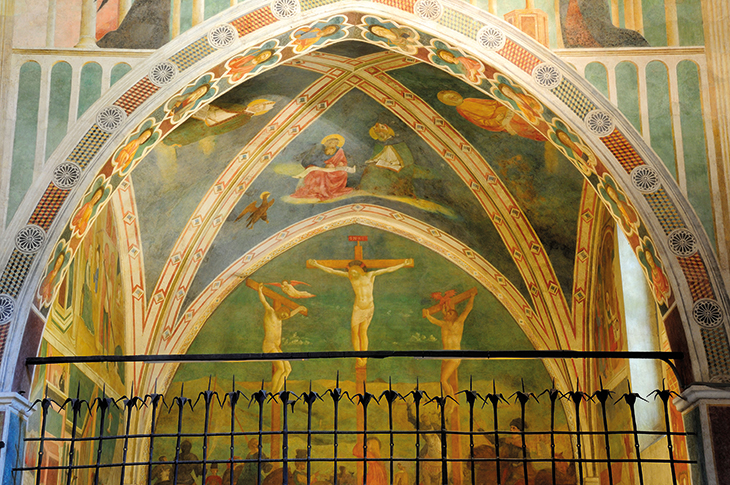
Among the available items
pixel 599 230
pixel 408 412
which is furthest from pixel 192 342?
pixel 599 230

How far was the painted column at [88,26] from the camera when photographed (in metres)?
7.94

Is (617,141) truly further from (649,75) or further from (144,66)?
(144,66)

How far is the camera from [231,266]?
43.4 ft

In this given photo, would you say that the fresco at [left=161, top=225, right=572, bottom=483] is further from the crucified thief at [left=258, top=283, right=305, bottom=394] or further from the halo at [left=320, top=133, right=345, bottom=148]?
the halo at [left=320, top=133, right=345, bottom=148]

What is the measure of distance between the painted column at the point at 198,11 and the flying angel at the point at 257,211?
4706 millimetres

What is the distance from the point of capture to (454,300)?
529 inches

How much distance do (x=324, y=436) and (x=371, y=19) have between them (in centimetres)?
678

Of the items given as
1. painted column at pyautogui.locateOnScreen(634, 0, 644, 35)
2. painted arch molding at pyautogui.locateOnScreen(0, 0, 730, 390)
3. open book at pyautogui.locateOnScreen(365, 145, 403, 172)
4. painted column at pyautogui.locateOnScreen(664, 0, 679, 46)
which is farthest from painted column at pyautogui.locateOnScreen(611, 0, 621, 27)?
open book at pyautogui.locateOnScreen(365, 145, 403, 172)

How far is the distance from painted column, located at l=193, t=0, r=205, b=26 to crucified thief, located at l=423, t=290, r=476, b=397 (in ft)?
22.0

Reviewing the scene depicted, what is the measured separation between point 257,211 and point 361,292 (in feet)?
6.85

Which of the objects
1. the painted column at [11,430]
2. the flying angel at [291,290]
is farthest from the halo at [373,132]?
the painted column at [11,430]

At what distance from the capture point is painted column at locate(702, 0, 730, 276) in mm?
7504

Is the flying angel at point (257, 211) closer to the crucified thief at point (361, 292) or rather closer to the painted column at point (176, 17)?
the crucified thief at point (361, 292)

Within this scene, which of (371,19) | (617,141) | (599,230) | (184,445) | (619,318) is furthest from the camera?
(184,445)
